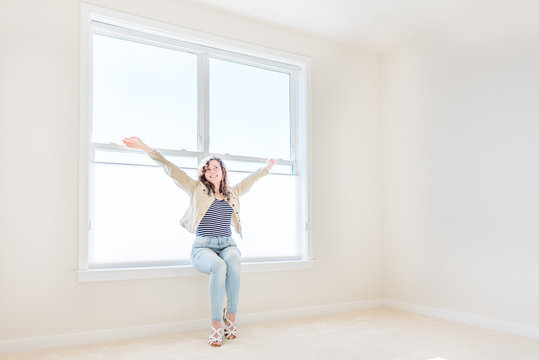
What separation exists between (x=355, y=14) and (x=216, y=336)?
108 inches

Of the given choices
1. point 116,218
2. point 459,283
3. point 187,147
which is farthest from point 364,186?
point 116,218

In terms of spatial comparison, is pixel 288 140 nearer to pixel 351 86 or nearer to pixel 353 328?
pixel 351 86

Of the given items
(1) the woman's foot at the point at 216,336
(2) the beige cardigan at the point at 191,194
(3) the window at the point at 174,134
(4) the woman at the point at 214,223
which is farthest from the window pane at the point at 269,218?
(1) the woman's foot at the point at 216,336

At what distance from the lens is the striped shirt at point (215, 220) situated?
11.3 ft

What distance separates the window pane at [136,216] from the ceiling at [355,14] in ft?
4.78

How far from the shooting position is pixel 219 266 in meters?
3.22

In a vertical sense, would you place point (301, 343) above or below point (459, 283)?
below

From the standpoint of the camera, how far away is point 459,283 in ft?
12.6

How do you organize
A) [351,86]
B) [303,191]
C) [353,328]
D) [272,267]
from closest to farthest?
1. [353,328]
2. [272,267]
3. [303,191]
4. [351,86]

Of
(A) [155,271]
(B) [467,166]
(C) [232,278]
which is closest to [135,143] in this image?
(A) [155,271]

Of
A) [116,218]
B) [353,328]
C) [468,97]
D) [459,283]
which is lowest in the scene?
[353,328]

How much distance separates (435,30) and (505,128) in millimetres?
1162

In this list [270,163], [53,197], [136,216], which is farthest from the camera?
[270,163]

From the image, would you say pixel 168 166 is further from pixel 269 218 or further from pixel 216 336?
pixel 216 336
